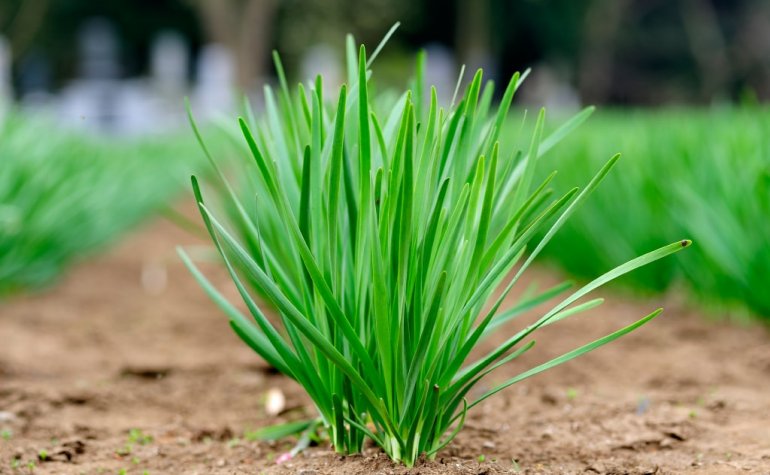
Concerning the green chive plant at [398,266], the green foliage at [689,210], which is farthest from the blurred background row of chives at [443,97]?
the green chive plant at [398,266]

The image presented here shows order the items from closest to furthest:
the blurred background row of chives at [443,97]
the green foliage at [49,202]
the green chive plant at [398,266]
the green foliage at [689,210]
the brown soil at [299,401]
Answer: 1. the green chive plant at [398,266]
2. the brown soil at [299,401]
3. the green foliage at [689,210]
4. the blurred background row of chives at [443,97]
5. the green foliage at [49,202]

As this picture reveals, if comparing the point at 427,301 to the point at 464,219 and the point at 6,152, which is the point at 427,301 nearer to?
the point at 464,219

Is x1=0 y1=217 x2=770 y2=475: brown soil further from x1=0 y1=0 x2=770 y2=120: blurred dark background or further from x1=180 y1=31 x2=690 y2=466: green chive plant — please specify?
x1=0 y1=0 x2=770 y2=120: blurred dark background

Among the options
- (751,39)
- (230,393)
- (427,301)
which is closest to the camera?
(427,301)

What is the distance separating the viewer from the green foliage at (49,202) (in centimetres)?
273

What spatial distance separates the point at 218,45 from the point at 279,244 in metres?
17.5

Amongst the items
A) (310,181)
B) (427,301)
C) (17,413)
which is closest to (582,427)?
(427,301)

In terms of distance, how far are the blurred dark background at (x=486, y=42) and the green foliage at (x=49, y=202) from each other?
17.9 m

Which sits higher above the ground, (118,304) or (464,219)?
(464,219)

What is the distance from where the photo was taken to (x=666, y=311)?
8.96ft

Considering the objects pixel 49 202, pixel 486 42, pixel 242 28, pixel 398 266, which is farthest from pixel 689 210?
pixel 486 42

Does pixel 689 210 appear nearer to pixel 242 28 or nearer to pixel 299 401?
pixel 299 401

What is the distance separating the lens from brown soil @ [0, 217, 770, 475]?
1.29 m

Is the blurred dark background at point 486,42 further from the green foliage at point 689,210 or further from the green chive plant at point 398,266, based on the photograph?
the green chive plant at point 398,266
